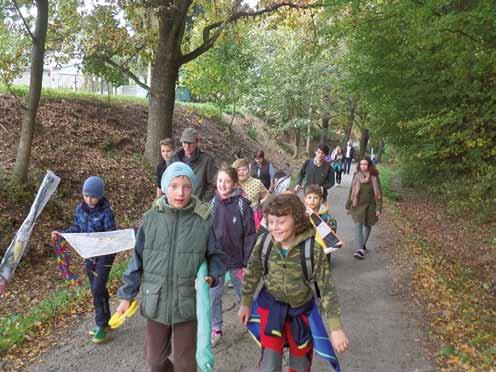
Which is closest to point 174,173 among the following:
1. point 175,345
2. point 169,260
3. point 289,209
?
point 169,260

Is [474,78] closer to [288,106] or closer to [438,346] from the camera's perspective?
[438,346]

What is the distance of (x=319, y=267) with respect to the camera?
3.21 metres

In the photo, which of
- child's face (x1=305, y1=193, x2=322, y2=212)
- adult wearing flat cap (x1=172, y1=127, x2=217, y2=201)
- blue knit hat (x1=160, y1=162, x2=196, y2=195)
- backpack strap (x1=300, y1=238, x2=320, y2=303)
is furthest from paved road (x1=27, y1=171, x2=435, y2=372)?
blue knit hat (x1=160, y1=162, x2=196, y2=195)

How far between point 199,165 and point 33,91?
15.8 feet

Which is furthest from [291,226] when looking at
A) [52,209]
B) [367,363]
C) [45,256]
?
[52,209]

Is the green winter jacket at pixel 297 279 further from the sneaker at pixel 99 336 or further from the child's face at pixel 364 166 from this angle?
the child's face at pixel 364 166

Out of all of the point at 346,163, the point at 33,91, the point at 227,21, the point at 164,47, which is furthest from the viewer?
the point at 346,163

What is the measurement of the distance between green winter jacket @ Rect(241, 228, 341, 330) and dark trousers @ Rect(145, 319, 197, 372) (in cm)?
69

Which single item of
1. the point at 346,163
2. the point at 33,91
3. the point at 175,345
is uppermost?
the point at 33,91

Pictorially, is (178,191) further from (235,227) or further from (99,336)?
(99,336)

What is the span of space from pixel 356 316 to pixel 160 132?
8626mm

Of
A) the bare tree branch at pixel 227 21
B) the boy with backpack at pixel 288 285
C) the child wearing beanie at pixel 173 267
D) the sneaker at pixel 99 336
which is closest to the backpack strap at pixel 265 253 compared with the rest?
the boy with backpack at pixel 288 285

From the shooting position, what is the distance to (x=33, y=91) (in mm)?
8867

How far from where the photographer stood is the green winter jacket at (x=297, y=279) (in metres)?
3.20
